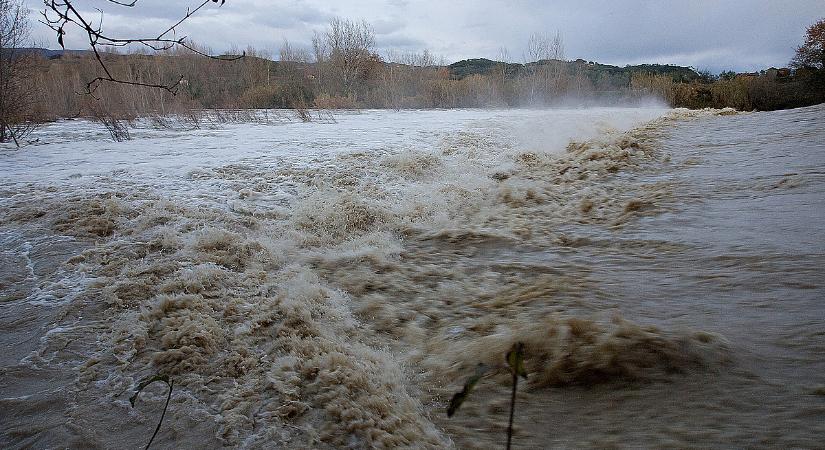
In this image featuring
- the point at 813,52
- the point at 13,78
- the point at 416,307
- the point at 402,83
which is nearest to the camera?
the point at 416,307

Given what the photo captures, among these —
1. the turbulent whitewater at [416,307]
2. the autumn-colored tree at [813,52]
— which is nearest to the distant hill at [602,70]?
the autumn-colored tree at [813,52]

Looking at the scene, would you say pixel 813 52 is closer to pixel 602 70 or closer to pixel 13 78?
pixel 602 70

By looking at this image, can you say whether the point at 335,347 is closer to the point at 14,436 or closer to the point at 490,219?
the point at 14,436

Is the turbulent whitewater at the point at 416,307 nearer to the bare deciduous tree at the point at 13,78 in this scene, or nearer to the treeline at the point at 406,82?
the bare deciduous tree at the point at 13,78

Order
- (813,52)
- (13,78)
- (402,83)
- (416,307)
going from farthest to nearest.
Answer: (402,83) < (813,52) < (13,78) < (416,307)

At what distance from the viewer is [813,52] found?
18.0 meters

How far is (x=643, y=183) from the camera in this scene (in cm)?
598

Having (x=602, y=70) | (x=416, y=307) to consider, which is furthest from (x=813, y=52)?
Answer: (x=416, y=307)

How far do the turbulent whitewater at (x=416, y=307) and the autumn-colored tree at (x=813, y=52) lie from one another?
48.8ft

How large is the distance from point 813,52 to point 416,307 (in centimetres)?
2144

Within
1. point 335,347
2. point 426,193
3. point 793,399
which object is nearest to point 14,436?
point 335,347

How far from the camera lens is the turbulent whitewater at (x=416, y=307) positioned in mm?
1979

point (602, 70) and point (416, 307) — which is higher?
point (602, 70)

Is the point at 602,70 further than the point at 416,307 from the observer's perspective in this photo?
Yes
